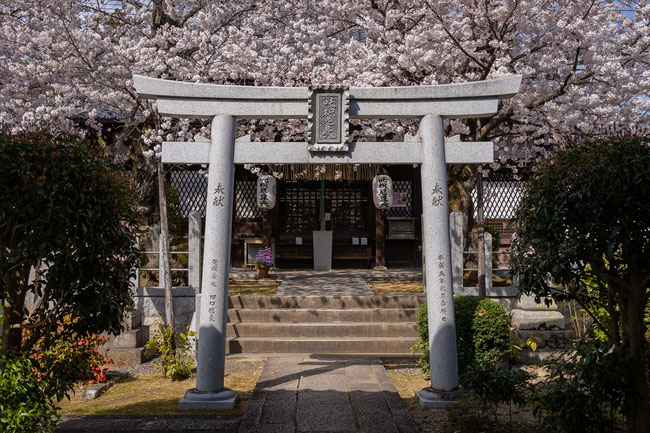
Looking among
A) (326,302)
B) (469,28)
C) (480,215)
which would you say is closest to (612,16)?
(469,28)

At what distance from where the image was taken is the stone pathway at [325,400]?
6.25m

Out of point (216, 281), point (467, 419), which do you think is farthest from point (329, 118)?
point (467, 419)

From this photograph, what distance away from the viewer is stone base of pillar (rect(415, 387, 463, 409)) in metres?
6.94

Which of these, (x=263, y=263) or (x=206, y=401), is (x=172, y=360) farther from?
(x=263, y=263)

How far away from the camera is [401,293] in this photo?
12.1 metres

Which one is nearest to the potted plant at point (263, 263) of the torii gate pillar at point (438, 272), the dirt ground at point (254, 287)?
the dirt ground at point (254, 287)

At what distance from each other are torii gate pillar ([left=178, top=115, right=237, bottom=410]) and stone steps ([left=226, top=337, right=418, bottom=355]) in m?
3.11

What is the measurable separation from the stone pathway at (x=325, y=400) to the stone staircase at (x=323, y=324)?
2.12 ft

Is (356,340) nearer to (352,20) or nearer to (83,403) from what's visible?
(83,403)

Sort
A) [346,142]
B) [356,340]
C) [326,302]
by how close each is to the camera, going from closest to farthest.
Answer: [346,142]
[356,340]
[326,302]

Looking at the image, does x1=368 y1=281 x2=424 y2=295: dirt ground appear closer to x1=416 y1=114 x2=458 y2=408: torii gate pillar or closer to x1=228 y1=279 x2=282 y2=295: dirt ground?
x1=228 y1=279 x2=282 y2=295: dirt ground

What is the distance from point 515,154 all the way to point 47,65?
11.7m

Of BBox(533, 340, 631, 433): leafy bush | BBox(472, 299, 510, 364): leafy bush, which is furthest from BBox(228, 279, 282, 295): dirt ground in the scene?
BBox(533, 340, 631, 433): leafy bush

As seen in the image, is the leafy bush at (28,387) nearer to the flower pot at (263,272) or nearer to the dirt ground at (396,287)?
the dirt ground at (396,287)
